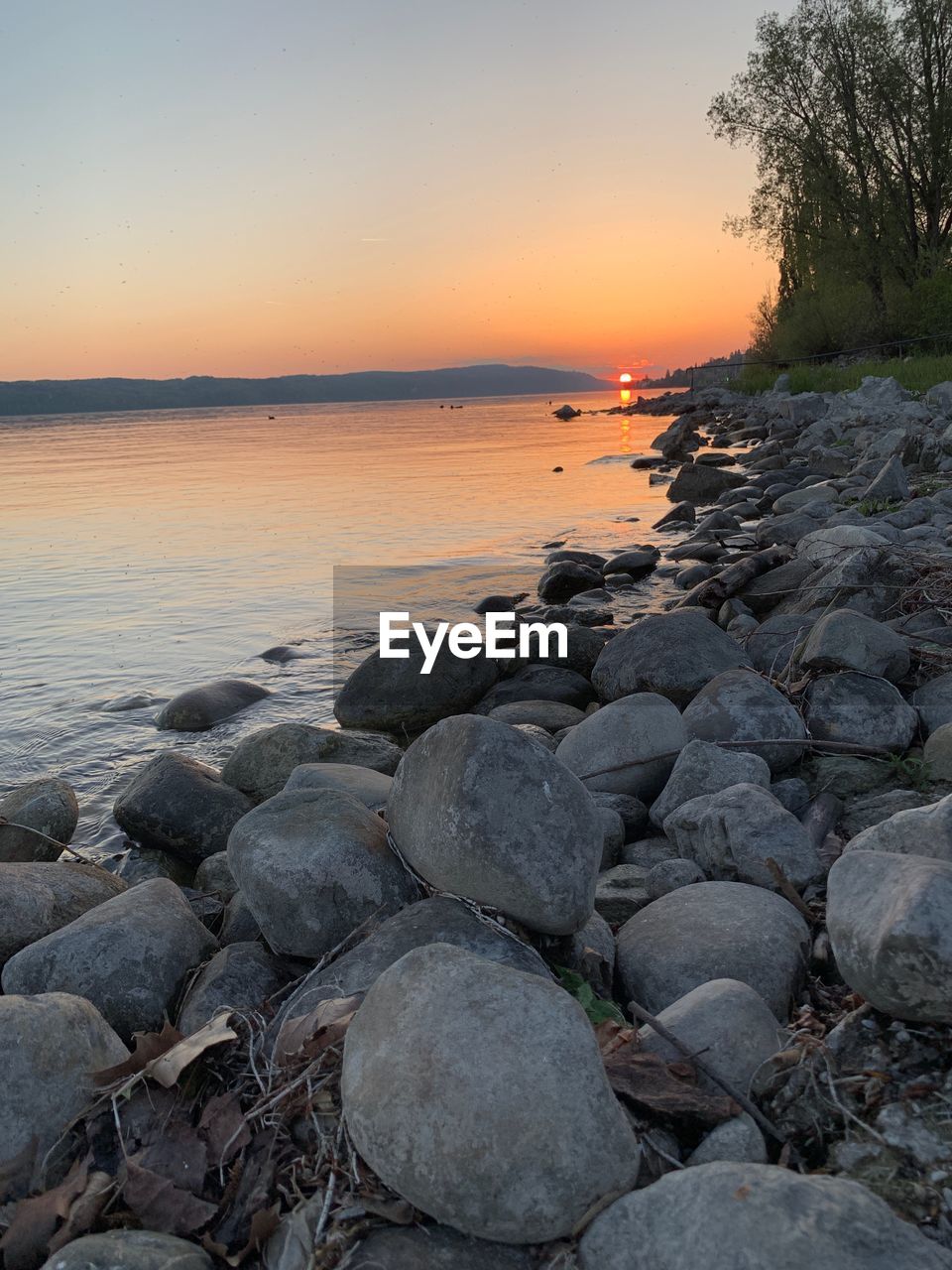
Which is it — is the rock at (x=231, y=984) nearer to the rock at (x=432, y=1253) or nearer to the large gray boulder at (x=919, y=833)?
the rock at (x=432, y=1253)

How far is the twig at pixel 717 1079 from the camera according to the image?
2.15 meters

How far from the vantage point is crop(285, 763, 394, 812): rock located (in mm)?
→ 4594

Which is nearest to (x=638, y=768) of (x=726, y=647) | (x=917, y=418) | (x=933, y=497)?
(x=726, y=647)

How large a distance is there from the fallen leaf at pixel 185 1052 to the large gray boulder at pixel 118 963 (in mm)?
629

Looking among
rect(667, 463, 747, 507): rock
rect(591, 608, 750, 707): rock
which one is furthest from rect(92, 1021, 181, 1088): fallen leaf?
rect(667, 463, 747, 507): rock

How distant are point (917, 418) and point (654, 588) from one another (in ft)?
39.4

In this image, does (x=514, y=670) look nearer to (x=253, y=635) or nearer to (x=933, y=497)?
(x=253, y=635)

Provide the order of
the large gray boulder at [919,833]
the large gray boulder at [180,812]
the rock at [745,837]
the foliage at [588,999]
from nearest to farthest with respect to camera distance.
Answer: the foliage at [588,999] < the large gray boulder at [919,833] < the rock at [745,837] < the large gray boulder at [180,812]

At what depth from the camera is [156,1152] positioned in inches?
90.0

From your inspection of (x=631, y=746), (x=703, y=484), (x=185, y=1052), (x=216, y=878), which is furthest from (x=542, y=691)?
(x=703, y=484)

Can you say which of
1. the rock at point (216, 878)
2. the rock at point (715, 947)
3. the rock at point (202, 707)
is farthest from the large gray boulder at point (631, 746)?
the rock at point (202, 707)

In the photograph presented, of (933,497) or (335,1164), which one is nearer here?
(335,1164)

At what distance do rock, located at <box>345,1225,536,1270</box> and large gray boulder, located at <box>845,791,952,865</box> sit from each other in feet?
5.24

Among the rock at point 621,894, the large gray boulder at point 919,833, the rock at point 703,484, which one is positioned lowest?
the rock at point 621,894
